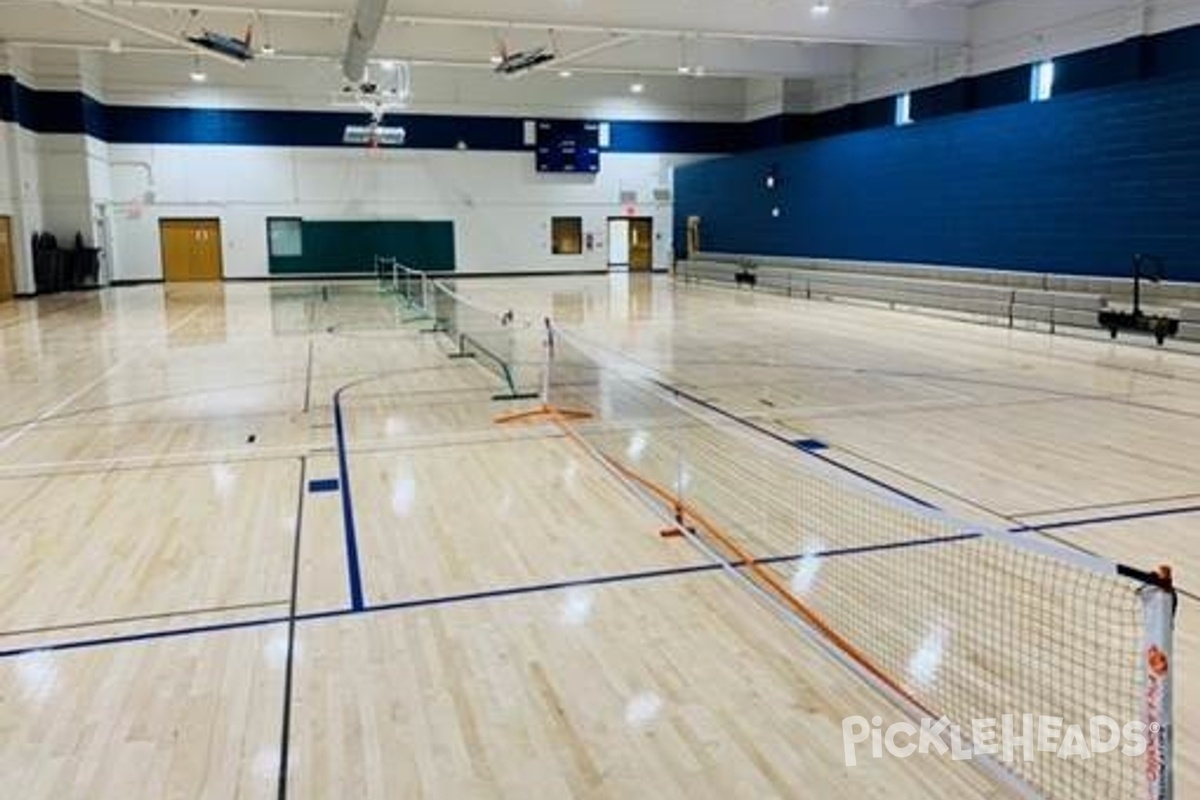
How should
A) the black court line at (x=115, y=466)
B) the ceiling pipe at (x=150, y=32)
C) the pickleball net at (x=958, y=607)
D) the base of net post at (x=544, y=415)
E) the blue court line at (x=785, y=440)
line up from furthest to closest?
the ceiling pipe at (x=150, y=32) < the base of net post at (x=544, y=415) < the black court line at (x=115, y=466) < the blue court line at (x=785, y=440) < the pickleball net at (x=958, y=607)

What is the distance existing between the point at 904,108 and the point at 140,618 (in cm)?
2687

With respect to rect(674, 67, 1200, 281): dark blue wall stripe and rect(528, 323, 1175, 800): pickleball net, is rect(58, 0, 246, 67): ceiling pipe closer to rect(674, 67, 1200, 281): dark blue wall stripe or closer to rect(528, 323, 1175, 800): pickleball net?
rect(674, 67, 1200, 281): dark blue wall stripe

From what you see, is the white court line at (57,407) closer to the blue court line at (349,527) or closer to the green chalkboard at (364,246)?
the blue court line at (349,527)

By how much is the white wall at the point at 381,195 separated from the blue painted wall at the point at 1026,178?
10020 mm

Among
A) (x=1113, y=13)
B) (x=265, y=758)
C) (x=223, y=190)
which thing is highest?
(x=1113, y=13)

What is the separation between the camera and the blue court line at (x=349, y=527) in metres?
5.27

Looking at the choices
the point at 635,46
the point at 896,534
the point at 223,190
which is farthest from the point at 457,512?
the point at 223,190

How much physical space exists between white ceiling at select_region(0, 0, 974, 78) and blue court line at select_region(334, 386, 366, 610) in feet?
42.3

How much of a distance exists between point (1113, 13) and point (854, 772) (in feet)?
70.5

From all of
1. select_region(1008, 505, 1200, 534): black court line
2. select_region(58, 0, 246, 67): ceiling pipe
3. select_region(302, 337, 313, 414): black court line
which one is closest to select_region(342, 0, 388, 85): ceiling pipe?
select_region(58, 0, 246, 67): ceiling pipe

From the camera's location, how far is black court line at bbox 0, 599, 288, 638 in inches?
190

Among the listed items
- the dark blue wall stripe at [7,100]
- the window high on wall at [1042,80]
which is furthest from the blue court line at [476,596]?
the dark blue wall stripe at [7,100]

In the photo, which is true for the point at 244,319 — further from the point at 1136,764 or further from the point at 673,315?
the point at 1136,764

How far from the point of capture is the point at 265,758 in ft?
11.8
